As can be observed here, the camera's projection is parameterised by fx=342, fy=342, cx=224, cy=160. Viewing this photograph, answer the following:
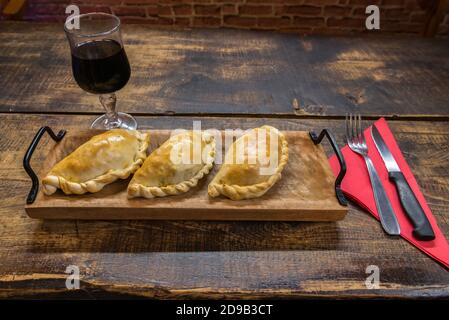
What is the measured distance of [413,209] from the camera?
29.3 inches

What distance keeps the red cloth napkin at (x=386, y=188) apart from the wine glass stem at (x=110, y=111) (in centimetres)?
62

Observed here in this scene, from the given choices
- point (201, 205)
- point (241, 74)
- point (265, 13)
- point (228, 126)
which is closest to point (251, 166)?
point (201, 205)

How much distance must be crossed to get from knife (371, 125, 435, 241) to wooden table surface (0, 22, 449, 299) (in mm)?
44

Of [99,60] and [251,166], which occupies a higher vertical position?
[99,60]

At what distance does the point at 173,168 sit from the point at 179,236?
0.14m

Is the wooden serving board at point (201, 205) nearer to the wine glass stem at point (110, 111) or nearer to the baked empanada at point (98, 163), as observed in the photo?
the baked empanada at point (98, 163)

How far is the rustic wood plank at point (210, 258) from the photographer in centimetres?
64

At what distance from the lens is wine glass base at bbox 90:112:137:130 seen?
0.99m

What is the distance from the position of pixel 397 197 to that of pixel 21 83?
4.03 ft

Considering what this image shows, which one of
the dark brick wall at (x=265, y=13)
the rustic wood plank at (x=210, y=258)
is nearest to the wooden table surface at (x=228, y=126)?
the rustic wood plank at (x=210, y=258)

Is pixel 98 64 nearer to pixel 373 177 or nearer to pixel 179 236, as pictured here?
pixel 179 236

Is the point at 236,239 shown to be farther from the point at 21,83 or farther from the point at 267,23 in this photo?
the point at 267,23
